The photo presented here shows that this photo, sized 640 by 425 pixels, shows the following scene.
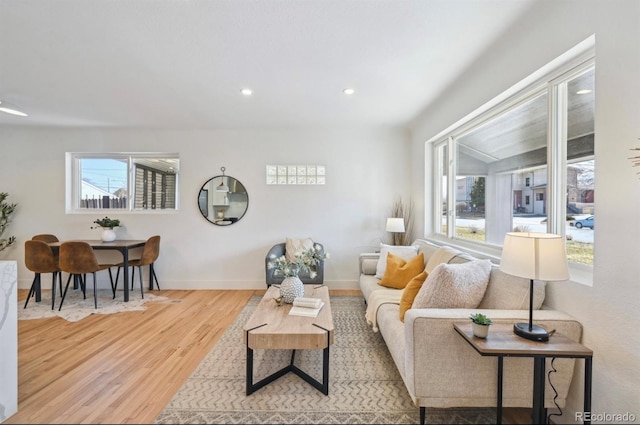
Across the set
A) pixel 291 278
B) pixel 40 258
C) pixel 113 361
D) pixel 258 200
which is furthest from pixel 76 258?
pixel 291 278

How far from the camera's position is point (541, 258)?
1.31 m

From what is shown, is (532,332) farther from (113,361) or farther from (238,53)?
(113,361)

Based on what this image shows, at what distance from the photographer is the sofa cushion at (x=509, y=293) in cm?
166

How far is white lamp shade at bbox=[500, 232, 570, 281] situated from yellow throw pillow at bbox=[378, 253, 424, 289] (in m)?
1.49

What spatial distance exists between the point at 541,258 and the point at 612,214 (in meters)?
0.42

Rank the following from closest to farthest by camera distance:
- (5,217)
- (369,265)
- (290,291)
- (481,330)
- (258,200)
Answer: (481,330) → (290,291) → (369,265) → (5,217) → (258,200)

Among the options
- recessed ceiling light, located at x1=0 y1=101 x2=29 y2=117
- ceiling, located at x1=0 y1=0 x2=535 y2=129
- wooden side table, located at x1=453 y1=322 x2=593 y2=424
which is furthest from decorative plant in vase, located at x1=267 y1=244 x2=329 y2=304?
recessed ceiling light, located at x1=0 y1=101 x2=29 y2=117

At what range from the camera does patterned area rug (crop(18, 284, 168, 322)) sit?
3193 mm

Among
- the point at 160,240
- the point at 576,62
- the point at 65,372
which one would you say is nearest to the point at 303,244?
the point at 160,240

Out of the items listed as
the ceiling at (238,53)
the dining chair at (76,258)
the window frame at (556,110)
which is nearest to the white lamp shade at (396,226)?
the window frame at (556,110)

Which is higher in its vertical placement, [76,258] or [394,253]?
[394,253]

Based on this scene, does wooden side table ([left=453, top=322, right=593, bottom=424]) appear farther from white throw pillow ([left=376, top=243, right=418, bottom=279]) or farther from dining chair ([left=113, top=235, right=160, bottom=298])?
dining chair ([left=113, top=235, right=160, bottom=298])

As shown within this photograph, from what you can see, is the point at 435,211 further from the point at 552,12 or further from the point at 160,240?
the point at 160,240

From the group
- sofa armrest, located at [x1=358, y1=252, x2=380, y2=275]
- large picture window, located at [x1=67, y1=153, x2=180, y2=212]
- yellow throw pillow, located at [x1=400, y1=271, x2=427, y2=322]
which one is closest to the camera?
yellow throw pillow, located at [x1=400, y1=271, x2=427, y2=322]
